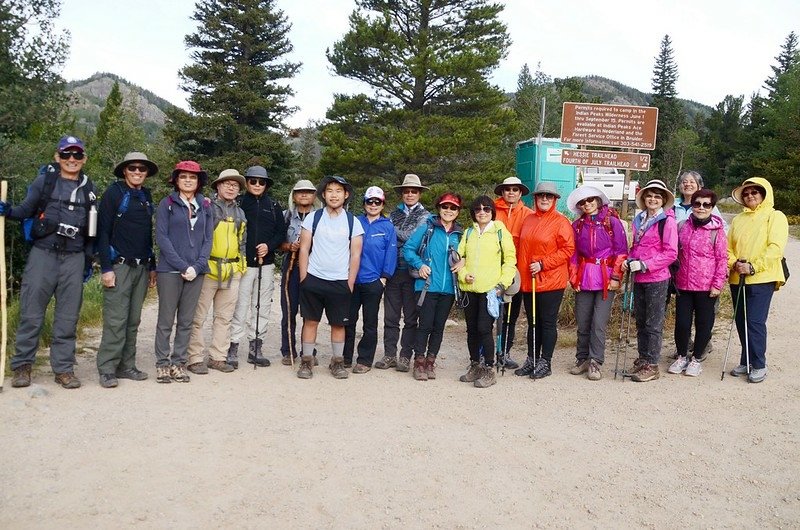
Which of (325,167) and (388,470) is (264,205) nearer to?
(388,470)

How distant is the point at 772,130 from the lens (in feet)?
129

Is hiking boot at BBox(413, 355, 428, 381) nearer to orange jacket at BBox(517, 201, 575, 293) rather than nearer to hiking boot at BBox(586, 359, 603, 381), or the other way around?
orange jacket at BBox(517, 201, 575, 293)

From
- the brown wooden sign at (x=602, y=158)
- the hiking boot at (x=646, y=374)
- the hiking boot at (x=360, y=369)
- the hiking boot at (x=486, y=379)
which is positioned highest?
the brown wooden sign at (x=602, y=158)

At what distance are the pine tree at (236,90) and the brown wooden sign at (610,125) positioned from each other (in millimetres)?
15946

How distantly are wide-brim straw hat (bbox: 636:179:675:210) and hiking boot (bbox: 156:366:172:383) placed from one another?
4894mm

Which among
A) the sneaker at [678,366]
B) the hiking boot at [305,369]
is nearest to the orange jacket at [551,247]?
the sneaker at [678,366]

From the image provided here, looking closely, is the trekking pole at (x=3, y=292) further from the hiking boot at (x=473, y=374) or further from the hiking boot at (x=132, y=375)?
the hiking boot at (x=473, y=374)

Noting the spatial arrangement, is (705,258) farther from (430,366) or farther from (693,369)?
(430,366)

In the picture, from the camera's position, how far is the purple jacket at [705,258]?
Result: 6.26 m

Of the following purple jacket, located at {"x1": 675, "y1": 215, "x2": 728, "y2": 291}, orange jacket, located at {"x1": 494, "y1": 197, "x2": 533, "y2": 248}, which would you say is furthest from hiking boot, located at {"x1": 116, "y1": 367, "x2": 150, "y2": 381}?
purple jacket, located at {"x1": 675, "y1": 215, "x2": 728, "y2": 291}

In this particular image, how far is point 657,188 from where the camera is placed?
6332 millimetres

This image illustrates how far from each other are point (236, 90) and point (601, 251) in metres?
21.1

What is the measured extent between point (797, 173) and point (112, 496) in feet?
114

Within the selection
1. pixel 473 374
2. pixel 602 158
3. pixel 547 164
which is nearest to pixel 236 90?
pixel 547 164
